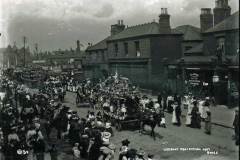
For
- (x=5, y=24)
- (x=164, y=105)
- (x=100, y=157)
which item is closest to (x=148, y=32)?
(x=164, y=105)

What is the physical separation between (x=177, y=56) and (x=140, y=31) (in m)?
4.48

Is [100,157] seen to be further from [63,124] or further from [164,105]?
[164,105]

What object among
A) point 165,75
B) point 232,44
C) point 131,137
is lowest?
point 131,137

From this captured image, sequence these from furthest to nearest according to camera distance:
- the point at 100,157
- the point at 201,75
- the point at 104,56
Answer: the point at 104,56 → the point at 201,75 → the point at 100,157

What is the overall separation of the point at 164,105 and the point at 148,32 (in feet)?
33.1

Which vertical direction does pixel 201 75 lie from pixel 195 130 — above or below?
above

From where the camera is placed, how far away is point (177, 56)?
31.2 meters

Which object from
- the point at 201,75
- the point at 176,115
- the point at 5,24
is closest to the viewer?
the point at 5,24

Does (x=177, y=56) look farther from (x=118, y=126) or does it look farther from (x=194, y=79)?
(x=118, y=126)

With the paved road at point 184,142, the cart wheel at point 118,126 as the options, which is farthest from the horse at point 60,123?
the cart wheel at point 118,126

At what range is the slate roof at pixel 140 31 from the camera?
31.5m

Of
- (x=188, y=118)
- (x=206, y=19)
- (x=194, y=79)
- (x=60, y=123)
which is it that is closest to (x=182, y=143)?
(x=188, y=118)

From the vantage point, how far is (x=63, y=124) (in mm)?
16844

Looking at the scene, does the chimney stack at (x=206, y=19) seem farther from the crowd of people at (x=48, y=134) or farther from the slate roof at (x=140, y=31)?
the crowd of people at (x=48, y=134)
